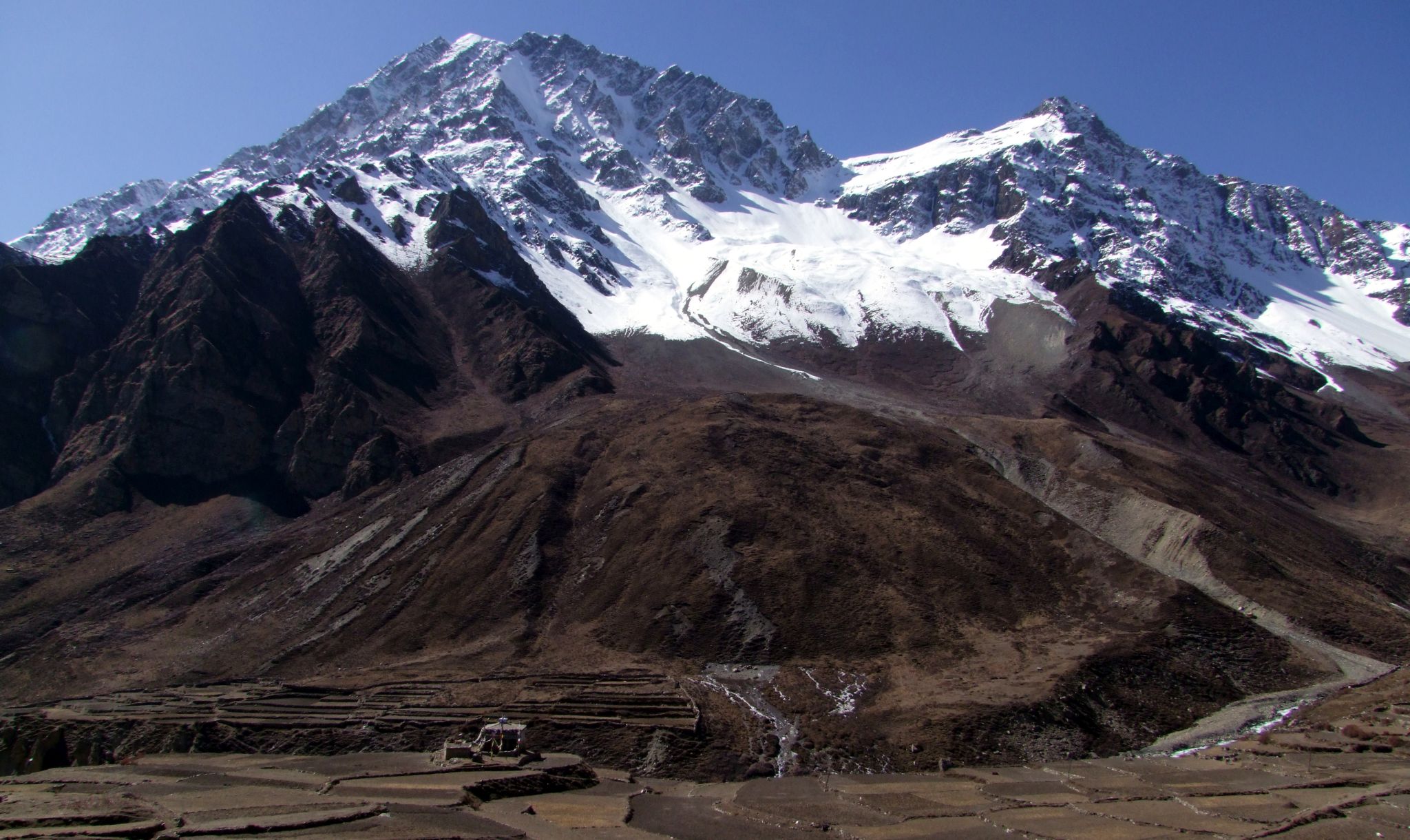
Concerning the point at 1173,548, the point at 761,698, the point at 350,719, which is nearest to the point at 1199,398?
the point at 1173,548

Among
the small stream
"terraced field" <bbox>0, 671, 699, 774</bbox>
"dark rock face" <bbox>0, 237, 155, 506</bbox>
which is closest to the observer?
the small stream

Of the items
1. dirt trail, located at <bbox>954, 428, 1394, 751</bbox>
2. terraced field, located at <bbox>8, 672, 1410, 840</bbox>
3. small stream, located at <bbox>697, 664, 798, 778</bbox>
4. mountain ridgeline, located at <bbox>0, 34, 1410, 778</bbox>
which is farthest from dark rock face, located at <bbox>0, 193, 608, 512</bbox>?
terraced field, located at <bbox>8, 672, 1410, 840</bbox>

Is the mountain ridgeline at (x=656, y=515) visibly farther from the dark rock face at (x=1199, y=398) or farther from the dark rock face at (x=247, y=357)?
the dark rock face at (x=1199, y=398)

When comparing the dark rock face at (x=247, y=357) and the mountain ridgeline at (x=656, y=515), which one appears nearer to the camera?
the mountain ridgeline at (x=656, y=515)

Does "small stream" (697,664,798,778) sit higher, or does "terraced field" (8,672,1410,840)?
"terraced field" (8,672,1410,840)

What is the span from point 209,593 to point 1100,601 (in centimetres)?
7835

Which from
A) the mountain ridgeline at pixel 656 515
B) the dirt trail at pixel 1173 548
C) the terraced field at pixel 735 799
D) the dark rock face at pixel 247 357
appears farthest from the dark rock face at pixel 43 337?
the dirt trail at pixel 1173 548

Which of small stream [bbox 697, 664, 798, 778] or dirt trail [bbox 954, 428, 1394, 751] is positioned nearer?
small stream [bbox 697, 664, 798, 778]

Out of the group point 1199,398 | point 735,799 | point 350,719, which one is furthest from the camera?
point 1199,398

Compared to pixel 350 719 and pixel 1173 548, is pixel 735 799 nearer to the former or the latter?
pixel 350 719

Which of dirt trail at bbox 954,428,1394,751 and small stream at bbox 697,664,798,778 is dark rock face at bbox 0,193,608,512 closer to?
dirt trail at bbox 954,428,1394,751

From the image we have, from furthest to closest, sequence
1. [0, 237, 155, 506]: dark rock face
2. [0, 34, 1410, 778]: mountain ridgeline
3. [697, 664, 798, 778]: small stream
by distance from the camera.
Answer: [0, 237, 155, 506]: dark rock face, [0, 34, 1410, 778]: mountain ridgeline, [697, 664, 798, 778]: small stream

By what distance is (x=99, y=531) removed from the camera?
9894 centimetres

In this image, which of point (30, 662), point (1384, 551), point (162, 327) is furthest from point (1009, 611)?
point (162, 327)
